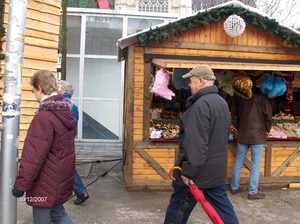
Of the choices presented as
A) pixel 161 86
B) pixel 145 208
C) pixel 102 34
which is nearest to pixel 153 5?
pixel 102 34

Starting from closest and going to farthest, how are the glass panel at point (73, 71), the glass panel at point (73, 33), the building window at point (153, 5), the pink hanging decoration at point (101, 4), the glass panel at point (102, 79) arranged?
the glass panel at point (73, 33)
the glass panel at point (73, 71)
the glass panel at point (102, 79)
the pink hanging decoration at point (101, 4)
the building window at point (153, 5)

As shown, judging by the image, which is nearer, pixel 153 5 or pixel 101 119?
pixel 101 119

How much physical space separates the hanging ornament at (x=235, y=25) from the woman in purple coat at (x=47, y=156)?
3.30 meters

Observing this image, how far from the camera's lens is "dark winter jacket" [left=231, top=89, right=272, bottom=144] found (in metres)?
5.58

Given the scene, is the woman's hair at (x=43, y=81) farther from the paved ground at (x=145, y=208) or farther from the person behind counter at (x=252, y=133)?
the person behind counter at (x=252, y=133)

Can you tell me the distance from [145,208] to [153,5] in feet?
53.2

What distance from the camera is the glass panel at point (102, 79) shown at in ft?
36.0

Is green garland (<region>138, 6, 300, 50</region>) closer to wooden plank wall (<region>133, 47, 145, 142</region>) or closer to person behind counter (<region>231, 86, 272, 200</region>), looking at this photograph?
wooden plank wall (<region>133, 47, 145, 142</region>)

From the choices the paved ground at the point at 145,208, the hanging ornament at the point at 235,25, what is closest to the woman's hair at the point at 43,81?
the paved ground at the point at 145,208

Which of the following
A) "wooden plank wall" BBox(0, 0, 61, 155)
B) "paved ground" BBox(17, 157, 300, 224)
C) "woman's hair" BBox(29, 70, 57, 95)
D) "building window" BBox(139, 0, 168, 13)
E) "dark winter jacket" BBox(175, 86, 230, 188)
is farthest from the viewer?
"building window" BBox(139, 0, 168, 13)

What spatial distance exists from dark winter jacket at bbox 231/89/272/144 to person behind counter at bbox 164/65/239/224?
213 centimetres

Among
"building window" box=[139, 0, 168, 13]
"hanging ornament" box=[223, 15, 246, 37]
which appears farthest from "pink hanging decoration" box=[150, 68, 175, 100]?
"building window" box=[139, 0, 168, 13]

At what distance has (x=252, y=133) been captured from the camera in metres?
5.57

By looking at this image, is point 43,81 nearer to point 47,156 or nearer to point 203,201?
point 47,156
